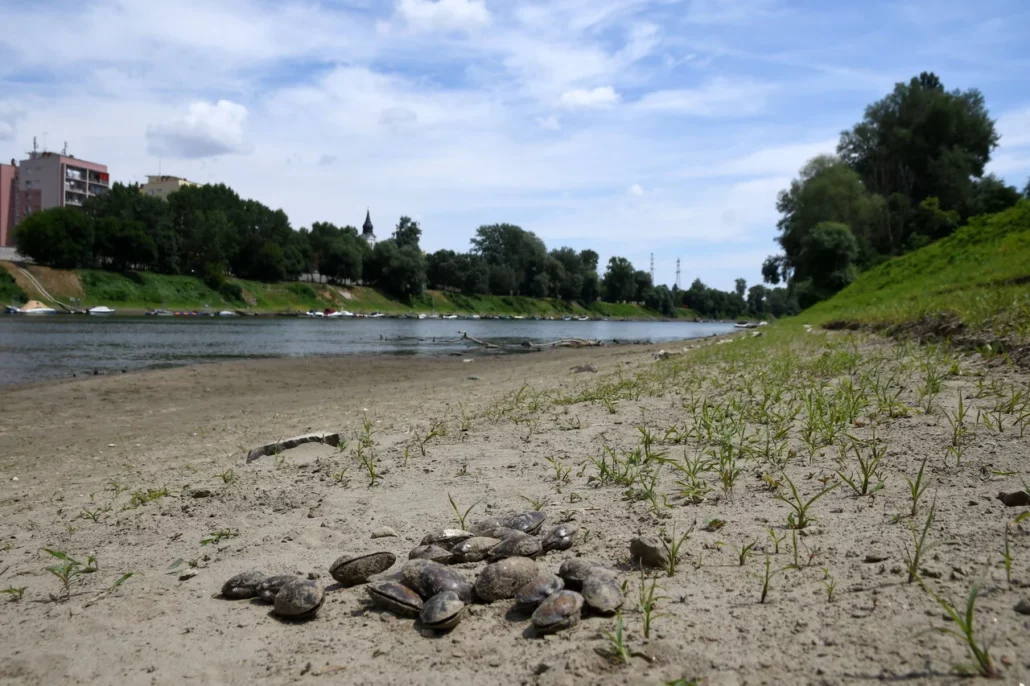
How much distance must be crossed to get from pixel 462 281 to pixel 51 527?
418ft

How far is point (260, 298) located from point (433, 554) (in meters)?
104

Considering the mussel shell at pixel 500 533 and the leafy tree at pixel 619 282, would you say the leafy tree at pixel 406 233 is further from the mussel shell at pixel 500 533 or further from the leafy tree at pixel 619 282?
the mussel shell at pixel 500 533

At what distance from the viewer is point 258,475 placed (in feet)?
20.8

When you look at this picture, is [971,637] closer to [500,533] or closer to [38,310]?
[500,533]

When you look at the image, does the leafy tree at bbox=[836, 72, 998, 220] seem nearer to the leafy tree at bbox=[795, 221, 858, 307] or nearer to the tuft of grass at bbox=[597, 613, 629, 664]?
the leafy tree at bbox=[795, 221, 858, 307]

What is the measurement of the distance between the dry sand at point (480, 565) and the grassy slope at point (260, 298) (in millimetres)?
83809

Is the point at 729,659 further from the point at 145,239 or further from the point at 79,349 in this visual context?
the point at 145,239

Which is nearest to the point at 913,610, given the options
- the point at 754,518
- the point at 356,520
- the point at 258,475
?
the point at 754,518

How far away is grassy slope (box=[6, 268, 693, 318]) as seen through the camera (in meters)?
82.1

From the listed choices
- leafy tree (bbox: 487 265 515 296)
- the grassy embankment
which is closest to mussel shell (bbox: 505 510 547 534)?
the grassy embankment

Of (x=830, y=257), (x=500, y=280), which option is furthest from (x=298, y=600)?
(x=500, y=280)

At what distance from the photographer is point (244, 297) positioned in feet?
322

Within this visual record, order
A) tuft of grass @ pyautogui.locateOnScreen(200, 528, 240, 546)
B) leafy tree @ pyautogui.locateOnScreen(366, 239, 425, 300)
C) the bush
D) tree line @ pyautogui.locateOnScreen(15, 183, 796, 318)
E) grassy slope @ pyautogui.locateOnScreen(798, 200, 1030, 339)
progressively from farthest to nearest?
leafy tree @ pyautogui.locateOnScreen(366, 239, 425, 300) < the bush < tree line @ pyautogui.locateOnScreen(15, 183, 796, 318) < grassy slope @ pyautogui.locateOnScreen(798, 200, 1030, 339) < tuft of grass @ pyautogui.locateOnScreen(200, 528, 240, 546)

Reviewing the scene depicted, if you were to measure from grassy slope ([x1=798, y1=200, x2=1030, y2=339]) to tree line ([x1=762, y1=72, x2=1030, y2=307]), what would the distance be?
21.8 metres
